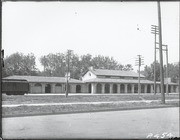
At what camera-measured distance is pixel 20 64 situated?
73562 mm

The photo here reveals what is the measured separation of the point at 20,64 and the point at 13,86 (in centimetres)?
3400

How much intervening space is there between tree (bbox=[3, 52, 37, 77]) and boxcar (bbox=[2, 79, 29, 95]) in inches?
1161

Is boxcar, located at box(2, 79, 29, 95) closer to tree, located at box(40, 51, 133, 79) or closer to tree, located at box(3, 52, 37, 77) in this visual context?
tree, located at box(3, 52, 37, 77)

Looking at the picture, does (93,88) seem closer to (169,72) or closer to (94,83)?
(94,83)

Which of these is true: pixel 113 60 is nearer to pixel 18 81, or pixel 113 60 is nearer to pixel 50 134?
pixel 18 81

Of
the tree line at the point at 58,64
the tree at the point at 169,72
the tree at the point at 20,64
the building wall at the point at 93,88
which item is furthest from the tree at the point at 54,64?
the tree at the point at 169,72

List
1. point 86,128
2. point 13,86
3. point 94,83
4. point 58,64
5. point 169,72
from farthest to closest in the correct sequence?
point 169,72, point 58,64, point 94,83, point 13,86, point 86,128

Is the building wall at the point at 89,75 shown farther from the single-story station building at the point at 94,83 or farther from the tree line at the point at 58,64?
the tree line at the point at 58,64

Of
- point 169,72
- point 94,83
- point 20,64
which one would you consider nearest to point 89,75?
point 94,83

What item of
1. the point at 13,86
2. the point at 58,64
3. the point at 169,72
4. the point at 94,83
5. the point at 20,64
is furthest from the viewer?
the point at 169,72

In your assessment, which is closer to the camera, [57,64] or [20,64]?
[20,64]

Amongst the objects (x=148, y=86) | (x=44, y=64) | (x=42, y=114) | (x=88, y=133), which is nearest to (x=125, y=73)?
(x=148, y=86)

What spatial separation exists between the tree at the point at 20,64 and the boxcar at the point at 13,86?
29490 mm

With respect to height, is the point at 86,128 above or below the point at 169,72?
below
